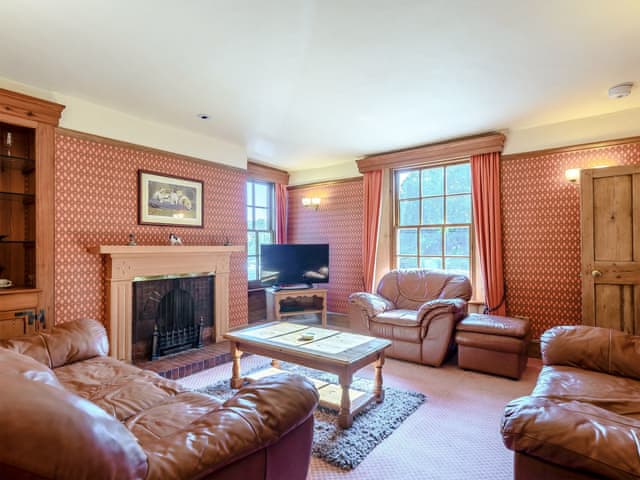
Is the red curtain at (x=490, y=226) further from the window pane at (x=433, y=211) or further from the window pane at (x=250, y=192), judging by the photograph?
the window pane at (x=250, y=192)

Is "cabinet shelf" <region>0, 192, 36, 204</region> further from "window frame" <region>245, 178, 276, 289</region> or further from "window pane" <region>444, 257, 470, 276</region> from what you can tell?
"window pane" <region>444, 257, 470, 276</region>

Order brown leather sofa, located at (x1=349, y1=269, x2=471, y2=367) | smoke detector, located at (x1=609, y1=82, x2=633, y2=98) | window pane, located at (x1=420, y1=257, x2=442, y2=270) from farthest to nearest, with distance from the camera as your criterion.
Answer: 1. window pane, located at (x1=420, y1=257, x2=442, y2=270)
2. brown leather sofa, located at (x1=349, y1=269, x2=471, y2=367)
3. smoke detector, located at (x1=609, y1=82, x2=633, y2=98)

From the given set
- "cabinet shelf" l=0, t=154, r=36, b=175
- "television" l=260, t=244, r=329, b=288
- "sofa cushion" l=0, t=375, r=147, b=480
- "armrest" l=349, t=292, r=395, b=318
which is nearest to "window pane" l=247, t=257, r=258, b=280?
"television" l=260, t=244, r=329, b=288


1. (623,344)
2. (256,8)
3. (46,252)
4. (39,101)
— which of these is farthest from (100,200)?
(623,344)

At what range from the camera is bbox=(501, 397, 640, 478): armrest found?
118cm

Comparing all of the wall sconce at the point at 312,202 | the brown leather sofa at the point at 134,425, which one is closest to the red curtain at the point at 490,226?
the wall sconce at the point at 312,202

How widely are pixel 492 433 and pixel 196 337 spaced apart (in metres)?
3.20

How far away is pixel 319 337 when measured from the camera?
3.07 m

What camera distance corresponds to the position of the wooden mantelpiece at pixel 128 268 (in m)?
3.49

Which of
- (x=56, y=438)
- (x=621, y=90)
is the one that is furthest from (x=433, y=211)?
(x=56, y=438)

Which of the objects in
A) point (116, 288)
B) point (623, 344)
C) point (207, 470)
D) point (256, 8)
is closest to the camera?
point (207, 470)

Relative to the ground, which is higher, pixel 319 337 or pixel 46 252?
pixel 46 252

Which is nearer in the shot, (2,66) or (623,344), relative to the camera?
(623,344)

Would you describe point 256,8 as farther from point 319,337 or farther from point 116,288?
point 116,288
